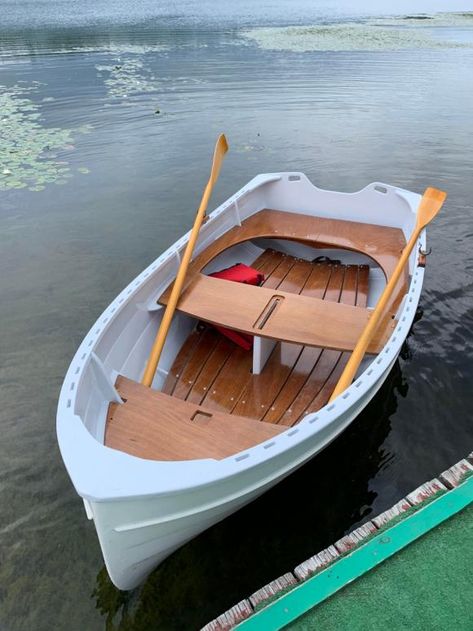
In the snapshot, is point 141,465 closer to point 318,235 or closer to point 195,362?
point 195,362

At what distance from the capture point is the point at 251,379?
435cm

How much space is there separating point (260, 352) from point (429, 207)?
2429 mm

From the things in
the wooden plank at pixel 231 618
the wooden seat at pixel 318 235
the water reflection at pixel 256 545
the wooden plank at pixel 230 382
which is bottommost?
the water reflection at pixel 256 545

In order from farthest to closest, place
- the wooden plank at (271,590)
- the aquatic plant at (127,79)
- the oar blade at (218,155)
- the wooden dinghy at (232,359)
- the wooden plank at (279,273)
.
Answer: the aquatic plant at (127,79), the oar blade at (218,155), the wooden plank at (279,273), the wooden plank at (271,590), the wooden dinghy at (232,359)

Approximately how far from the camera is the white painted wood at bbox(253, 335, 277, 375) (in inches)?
167

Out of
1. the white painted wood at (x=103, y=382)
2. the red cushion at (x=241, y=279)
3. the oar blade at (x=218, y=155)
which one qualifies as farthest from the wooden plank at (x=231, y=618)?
the oar blade at (x=218, y=155)

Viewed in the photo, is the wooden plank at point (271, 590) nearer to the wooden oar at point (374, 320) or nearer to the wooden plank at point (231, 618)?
the wooden plank at point (231, 618)

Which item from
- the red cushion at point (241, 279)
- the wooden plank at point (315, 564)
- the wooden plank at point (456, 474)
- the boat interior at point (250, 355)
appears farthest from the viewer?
the red cushion at point (241, 279)

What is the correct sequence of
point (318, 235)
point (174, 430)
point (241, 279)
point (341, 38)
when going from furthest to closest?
point (341, 38) < point (318, 235) < point (241, 279) < point (174, 430)

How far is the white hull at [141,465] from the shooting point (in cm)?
258

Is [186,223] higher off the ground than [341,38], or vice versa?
[341,38]

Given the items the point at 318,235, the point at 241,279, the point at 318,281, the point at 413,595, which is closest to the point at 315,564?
the point at 413,595

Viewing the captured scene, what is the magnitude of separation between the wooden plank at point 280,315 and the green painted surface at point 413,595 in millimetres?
1508

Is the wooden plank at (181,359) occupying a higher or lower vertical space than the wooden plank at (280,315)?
lower
